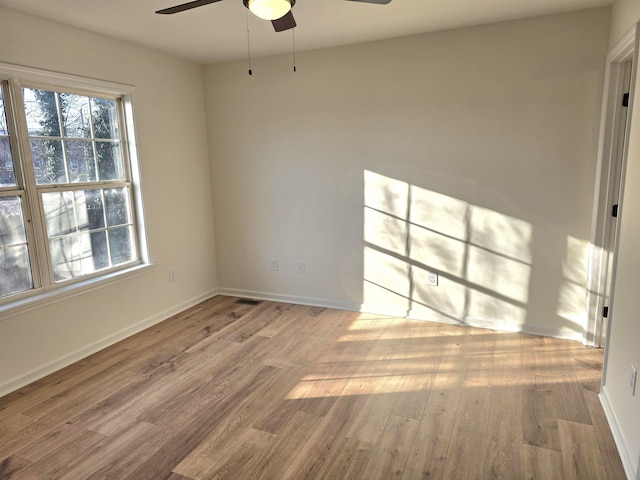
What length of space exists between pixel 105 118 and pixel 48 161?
65cm

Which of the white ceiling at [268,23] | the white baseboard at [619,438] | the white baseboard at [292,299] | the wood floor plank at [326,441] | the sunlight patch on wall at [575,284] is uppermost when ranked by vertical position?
the white ceiling at [268,23]

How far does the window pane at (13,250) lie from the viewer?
2791 millimetres

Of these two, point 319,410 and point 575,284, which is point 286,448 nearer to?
point 319,410

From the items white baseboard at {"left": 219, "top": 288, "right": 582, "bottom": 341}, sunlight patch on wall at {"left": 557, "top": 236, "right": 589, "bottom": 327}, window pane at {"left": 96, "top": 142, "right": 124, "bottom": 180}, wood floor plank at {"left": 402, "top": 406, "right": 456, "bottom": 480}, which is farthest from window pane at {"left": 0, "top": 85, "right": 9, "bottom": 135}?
sunlight patch on wall at {"left": 557, "top": 236, "right": 589, "bottom": 327}

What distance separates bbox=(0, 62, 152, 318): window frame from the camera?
278 cm

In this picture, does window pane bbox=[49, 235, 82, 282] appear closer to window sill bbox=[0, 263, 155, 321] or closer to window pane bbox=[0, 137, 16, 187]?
window sill bbox=[0, 263, 155, 321]

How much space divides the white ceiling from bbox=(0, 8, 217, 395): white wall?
18 cm

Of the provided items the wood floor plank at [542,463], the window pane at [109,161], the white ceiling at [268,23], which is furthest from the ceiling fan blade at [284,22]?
the wood floor plank at [542,463]

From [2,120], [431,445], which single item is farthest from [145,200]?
[431,445]

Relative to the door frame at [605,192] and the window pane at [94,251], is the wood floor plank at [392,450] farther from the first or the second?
the window pane at [94,251]

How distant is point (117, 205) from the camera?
364 centimetres

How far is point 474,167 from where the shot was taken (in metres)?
3.48

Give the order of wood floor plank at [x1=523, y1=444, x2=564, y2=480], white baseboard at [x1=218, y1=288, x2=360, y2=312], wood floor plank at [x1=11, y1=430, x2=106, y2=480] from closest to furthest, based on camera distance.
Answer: wood floor plank at [x1=523, y1=444, x2=564, y2=480] < wood floor plank at [x1=11, y1=430, x2=106, y2=480] < white baseboard at [x1=218, y1=288, x2=360, y2=312]

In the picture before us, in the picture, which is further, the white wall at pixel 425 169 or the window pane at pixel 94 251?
the window pane at pixel 94 251
